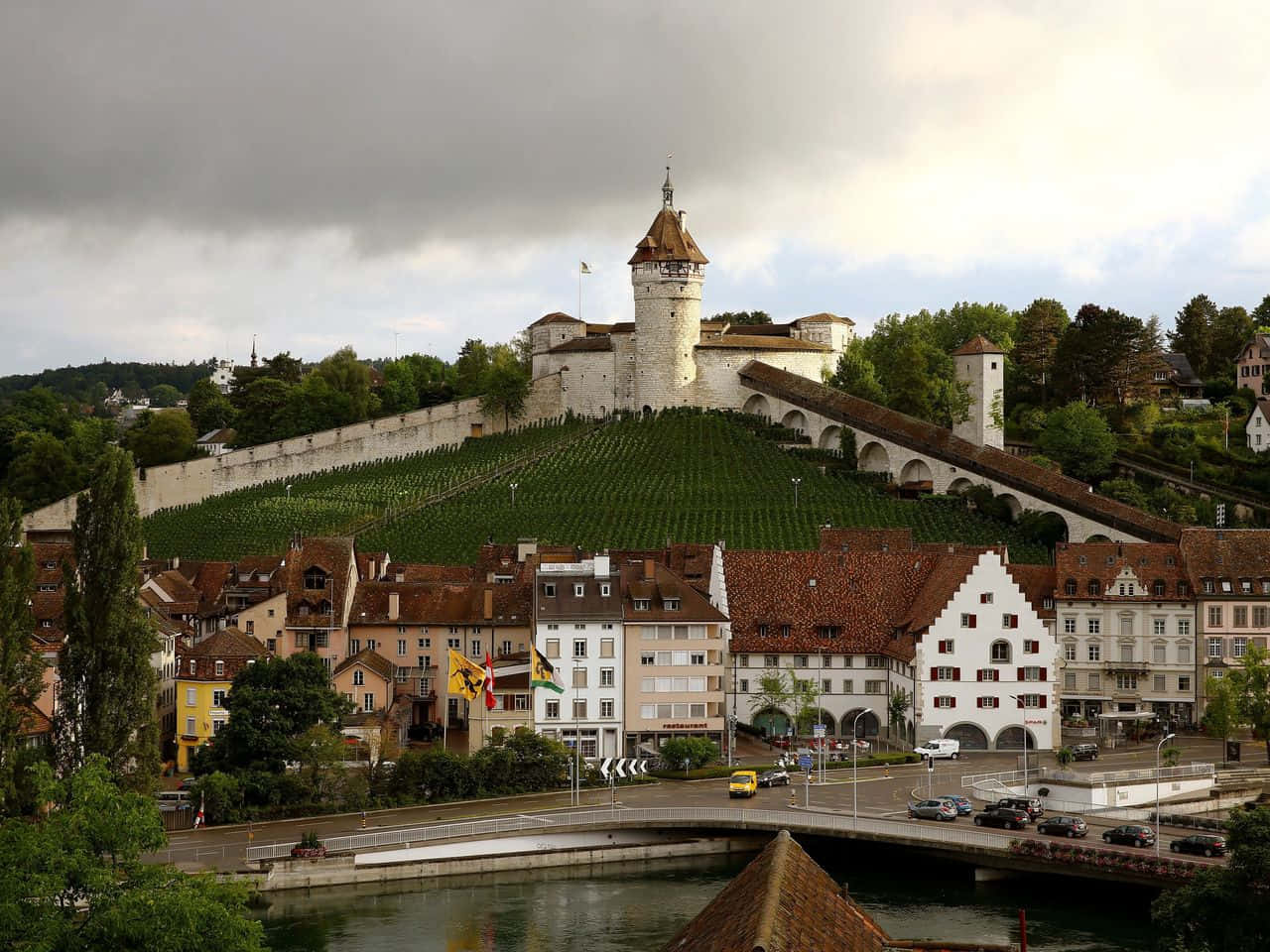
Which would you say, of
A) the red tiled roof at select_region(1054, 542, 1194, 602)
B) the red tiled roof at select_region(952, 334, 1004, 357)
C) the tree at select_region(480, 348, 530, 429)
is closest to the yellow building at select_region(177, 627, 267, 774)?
the red tiled roof at select_region(1054, 542, 1194, 602)

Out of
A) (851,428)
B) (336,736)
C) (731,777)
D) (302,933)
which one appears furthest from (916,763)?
(851,428)

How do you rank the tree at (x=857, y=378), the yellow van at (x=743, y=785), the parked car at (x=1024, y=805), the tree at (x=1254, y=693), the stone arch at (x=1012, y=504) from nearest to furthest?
the parked car at (x=1024, y=805) → the yellow van at (x=743, y=785) → the tree at (x=1254, y=693) → the stone arch at (x=1012, y=504) → the tree at (x=857, y=378)

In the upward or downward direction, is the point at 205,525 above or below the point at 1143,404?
below

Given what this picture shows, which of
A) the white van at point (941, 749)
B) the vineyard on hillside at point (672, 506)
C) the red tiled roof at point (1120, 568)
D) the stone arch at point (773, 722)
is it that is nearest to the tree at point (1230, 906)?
the white van at point (941, 749)

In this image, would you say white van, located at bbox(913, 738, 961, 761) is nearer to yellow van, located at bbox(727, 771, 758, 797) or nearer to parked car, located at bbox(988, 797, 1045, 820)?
parked car, located at bbox(988, 797, 1045, 820)

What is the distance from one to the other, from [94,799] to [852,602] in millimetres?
46493

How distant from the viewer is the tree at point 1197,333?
145 metres

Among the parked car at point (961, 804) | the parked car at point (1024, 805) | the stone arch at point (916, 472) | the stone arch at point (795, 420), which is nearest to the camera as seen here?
the parked car at point (1024, 805)

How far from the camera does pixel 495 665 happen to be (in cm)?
7512

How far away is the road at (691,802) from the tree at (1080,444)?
1782 inches

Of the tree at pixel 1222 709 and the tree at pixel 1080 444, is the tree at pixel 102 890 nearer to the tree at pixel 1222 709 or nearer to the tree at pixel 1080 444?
the tree at pixel 1222 709

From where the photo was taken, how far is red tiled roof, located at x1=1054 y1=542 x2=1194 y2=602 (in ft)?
266

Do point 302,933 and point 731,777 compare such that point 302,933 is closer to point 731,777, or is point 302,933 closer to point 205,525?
point 731,777

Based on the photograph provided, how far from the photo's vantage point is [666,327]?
142 metres
